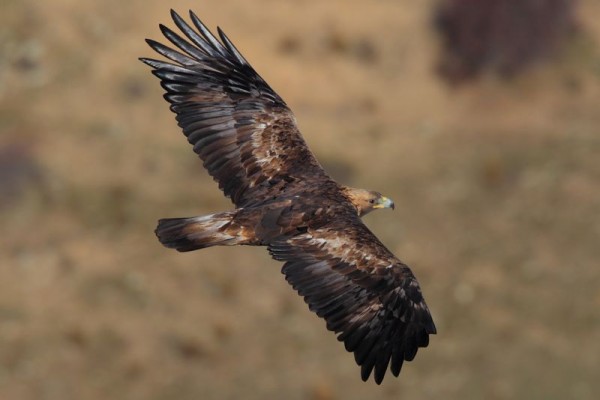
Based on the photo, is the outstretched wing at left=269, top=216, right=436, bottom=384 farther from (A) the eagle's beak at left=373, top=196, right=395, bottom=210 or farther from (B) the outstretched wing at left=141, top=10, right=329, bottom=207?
(B) the outstretched wing at left=141, top=10, right=329, bottom=207

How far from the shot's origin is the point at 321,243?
16.0 meters

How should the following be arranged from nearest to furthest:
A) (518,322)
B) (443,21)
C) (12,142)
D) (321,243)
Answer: (321,243), (518,322), (12,142), (443,21)

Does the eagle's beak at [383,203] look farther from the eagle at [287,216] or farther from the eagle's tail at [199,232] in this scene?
the eagle's tail at [199,232]

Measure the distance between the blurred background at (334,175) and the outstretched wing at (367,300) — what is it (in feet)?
60.8

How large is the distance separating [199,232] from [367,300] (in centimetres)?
235

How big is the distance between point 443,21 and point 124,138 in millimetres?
12613

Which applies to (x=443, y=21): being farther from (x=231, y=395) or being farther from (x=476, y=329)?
(x=231, y=395)

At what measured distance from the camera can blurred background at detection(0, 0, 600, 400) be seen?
34.9m

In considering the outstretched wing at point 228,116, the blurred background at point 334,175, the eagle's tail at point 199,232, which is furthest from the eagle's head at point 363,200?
the blurred background at point 334,175

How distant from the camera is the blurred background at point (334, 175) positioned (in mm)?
34875

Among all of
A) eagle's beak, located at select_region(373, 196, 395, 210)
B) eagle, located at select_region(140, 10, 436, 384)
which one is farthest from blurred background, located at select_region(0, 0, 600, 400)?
eagle, located at select_region(140, 10, 436, 384)

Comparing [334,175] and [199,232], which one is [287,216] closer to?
[199,232]

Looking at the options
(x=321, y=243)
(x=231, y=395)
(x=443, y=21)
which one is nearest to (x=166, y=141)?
(x=231, y=395)

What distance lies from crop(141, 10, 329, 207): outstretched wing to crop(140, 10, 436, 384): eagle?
1cm
